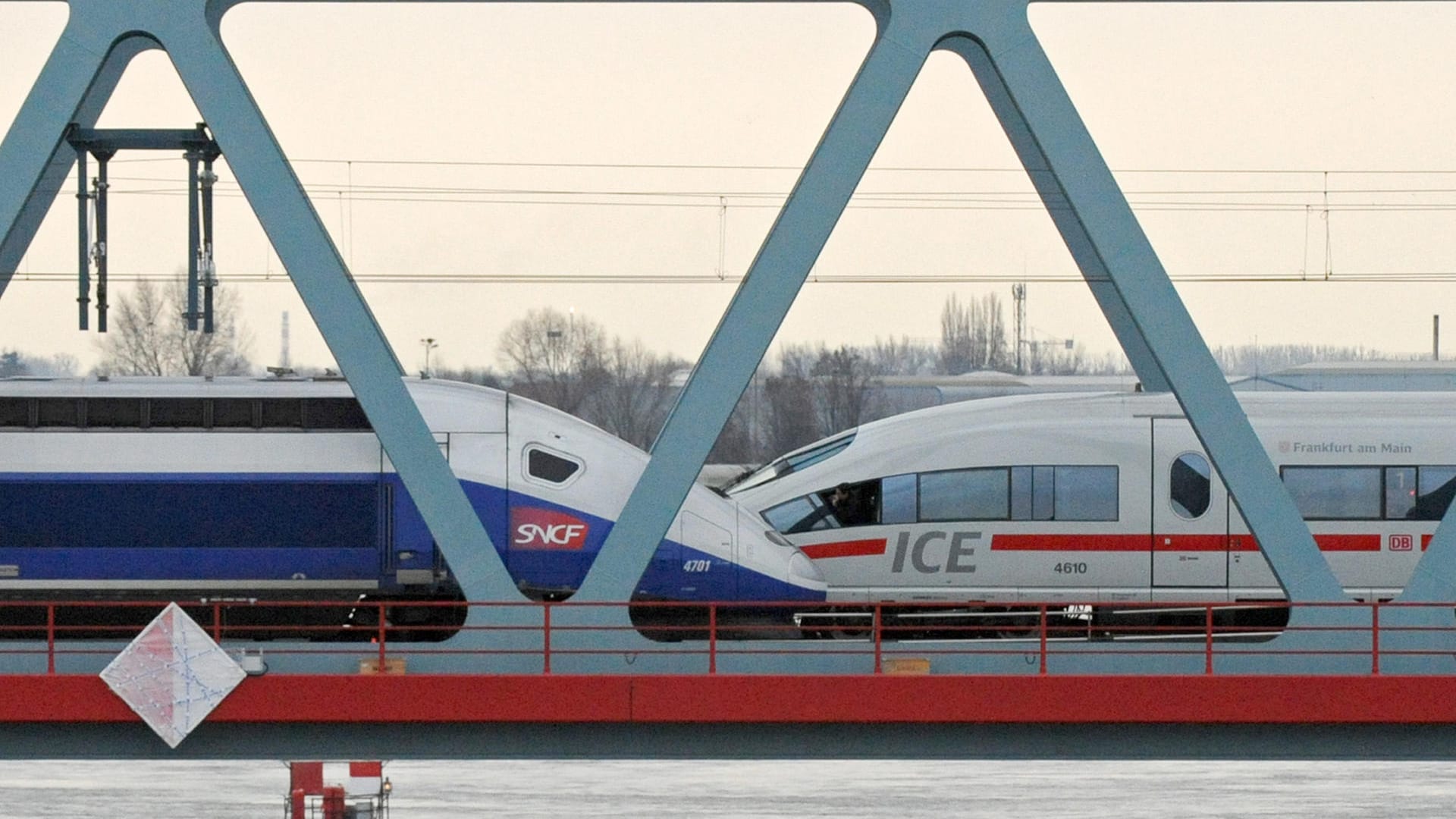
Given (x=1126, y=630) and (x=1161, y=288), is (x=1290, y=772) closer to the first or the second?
(x=1126, y=630)

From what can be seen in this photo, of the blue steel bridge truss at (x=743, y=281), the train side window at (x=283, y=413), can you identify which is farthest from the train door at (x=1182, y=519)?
the train side window at (x=283, y=413)

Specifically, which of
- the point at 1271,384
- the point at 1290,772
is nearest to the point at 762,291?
the point at 1271,384

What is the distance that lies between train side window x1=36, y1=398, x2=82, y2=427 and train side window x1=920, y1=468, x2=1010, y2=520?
848cm

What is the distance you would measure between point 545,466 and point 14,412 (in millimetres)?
4974

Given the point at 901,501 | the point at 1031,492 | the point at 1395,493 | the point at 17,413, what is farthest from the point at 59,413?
the point at 1395,493

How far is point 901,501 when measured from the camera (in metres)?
17.5

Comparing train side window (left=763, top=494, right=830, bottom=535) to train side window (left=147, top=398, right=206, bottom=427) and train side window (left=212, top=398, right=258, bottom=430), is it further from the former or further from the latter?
train side window (left=147, top=398, right=206, bottom=427)

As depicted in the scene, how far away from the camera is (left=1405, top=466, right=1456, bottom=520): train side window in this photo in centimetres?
1734

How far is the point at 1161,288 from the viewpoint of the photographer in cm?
1086

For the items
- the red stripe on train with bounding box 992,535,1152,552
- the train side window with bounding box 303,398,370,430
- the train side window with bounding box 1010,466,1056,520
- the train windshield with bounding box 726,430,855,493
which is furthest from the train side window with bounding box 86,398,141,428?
the train side window with bounding box 1010,466,1056,520

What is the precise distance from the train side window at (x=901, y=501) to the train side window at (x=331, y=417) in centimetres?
563

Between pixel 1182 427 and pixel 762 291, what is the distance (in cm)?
795

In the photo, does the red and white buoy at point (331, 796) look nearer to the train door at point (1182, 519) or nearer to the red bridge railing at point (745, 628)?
the red bridge railing at point (745, 628)

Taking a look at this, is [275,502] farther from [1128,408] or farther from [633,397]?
[633,397]
